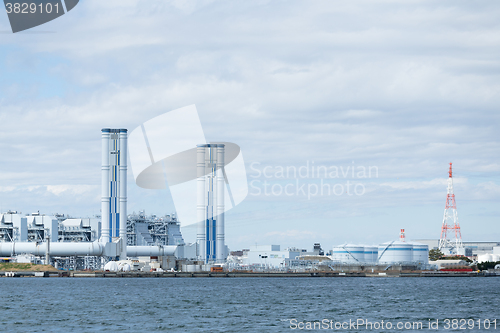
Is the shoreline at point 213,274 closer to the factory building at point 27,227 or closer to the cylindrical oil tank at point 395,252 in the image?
the cylindrical oil tank at point 395,252

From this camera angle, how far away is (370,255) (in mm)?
192875

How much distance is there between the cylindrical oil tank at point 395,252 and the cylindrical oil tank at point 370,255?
2.10 metres

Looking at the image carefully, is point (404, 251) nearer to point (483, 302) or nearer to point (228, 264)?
point (228, 264)

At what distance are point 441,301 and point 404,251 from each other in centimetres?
10679

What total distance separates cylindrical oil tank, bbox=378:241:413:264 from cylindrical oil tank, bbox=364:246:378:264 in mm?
2098

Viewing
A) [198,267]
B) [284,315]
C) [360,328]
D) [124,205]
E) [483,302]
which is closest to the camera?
[360,328]

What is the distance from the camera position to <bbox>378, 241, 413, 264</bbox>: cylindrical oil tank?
188500 mm

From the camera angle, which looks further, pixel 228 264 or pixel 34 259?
pixel 228 264

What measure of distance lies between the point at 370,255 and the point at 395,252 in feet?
25.3

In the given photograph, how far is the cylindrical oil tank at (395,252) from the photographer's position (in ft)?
618

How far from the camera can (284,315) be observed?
6606cm

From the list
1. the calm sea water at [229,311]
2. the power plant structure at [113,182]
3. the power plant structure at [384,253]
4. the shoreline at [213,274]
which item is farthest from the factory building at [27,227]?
Answer: the calm sea water at [229,311]

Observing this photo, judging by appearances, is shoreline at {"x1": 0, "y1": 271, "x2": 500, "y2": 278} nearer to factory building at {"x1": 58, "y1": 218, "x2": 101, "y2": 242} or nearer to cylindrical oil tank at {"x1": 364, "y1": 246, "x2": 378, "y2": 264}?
→ cylindrical oil tank at {"x1": 364, "y1": 246, "x2": 378, "y2": 264}

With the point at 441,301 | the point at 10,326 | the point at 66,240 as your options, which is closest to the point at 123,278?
the point at 66,240
